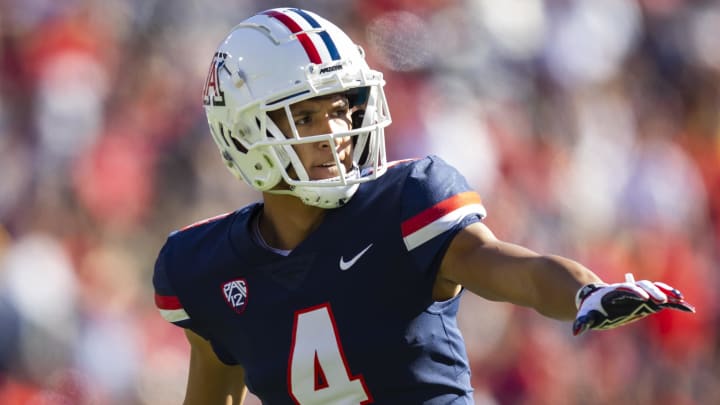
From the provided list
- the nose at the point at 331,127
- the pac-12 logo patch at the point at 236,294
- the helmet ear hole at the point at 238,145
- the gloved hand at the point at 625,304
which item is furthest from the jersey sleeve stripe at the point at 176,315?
the gloved hand at the point at 625,304

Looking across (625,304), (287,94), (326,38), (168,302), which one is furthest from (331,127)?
(625,304)

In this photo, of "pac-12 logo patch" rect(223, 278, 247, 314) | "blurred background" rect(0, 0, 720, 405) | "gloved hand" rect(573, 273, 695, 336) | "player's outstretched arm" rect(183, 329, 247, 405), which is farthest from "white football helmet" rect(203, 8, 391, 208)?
"blurred background" rect(0, 0, 720, 405)

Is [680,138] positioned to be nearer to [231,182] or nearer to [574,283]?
[231,182]

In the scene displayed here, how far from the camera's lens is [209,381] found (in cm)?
298

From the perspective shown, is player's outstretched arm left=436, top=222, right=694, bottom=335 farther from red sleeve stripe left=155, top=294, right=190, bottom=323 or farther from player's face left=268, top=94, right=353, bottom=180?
red sleeve stripe left=155, top=294, right=190, bottom=323

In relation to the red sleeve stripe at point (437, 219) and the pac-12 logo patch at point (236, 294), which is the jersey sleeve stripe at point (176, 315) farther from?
the red sleeve stripe at point (437, 219)

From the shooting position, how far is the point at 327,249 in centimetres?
259

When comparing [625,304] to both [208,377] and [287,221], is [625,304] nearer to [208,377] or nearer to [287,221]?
[287,221]

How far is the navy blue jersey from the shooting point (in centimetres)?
249

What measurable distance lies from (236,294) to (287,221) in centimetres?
21

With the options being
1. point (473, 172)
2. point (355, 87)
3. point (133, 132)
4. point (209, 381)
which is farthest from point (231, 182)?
point (355, 87)

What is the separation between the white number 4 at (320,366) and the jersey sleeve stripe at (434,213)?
26 cm

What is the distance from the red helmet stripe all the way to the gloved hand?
3.31 ft

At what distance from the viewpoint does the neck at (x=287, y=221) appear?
2.70 meters
